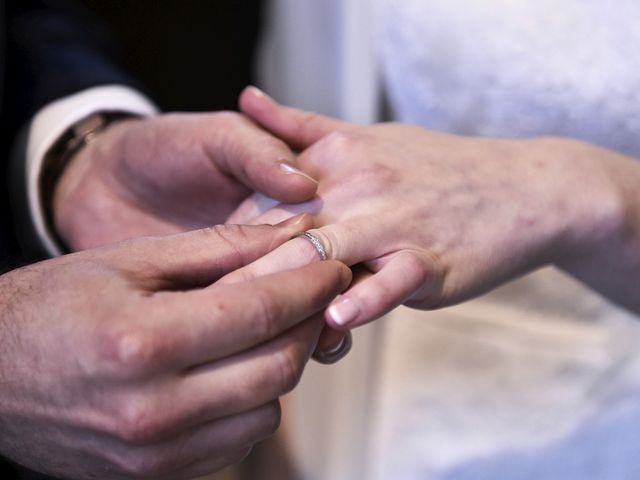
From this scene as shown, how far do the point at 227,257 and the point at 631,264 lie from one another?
45 cm

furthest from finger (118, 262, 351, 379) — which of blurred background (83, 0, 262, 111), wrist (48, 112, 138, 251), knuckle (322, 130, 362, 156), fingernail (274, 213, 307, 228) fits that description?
blurred background (83, 0, 262, 111)

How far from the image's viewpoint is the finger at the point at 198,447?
18.8 inches

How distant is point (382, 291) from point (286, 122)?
0.83 feet

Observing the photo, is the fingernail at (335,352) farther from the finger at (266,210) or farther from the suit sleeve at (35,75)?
the suit sleeve at (35,75)

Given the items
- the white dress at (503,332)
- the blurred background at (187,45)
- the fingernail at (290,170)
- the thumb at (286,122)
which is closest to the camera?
the fingernail at (290,170)

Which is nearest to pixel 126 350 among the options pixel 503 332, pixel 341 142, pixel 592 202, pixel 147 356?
pixel 147 356

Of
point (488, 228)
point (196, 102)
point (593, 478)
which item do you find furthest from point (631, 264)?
point (196, 102)

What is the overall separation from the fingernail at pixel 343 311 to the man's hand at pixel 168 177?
5.4 inches

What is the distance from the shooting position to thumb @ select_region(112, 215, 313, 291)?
516 mm

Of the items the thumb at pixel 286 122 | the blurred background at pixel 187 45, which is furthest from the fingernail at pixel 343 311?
the blurred background at pixel 187 45

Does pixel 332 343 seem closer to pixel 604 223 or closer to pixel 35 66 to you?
pixel 604 223

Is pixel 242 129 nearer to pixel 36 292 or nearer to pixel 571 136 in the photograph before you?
pixel 36 292

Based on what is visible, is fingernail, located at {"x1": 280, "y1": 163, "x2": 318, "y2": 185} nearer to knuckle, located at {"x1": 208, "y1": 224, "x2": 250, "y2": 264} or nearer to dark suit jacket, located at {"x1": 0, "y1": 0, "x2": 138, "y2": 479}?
knuckle, located at {"x1": 208, "y1": 224, "x2": 250, "y2": 264}

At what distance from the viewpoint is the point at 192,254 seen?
536 mm
